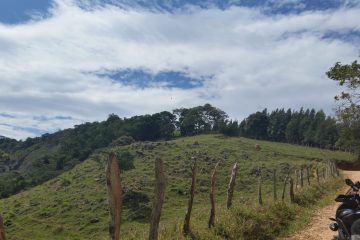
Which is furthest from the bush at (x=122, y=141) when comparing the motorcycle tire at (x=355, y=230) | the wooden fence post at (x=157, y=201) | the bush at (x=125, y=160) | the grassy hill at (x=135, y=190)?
the motorcycle tire at (x=355, y=230)

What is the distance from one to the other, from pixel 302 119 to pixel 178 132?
1513 inches

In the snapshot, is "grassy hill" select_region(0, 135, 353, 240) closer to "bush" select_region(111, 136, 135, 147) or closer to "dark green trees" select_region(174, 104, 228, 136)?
"bush" select_region(111, 136, 135, 147)

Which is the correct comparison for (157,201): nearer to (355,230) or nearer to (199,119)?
(355,230)

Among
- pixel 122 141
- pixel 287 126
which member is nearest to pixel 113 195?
pixel 122 141

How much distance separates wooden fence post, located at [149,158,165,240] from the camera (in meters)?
8.21

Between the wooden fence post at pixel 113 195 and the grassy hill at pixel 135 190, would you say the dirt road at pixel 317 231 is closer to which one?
the wooden fence post at pixel 113 195

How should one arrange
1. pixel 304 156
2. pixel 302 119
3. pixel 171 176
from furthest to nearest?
pixel 302 119 < pixel 304 156 < pixel 171 176

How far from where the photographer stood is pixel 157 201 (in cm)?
842

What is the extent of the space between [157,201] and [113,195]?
5.72ft

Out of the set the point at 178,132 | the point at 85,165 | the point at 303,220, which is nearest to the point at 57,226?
the point at 85,165

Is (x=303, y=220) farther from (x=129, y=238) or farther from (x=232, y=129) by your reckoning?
(x=232, y=129)

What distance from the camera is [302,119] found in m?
134

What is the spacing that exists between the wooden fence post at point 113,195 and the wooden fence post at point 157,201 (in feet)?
4.64

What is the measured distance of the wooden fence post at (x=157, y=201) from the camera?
26.9ft
